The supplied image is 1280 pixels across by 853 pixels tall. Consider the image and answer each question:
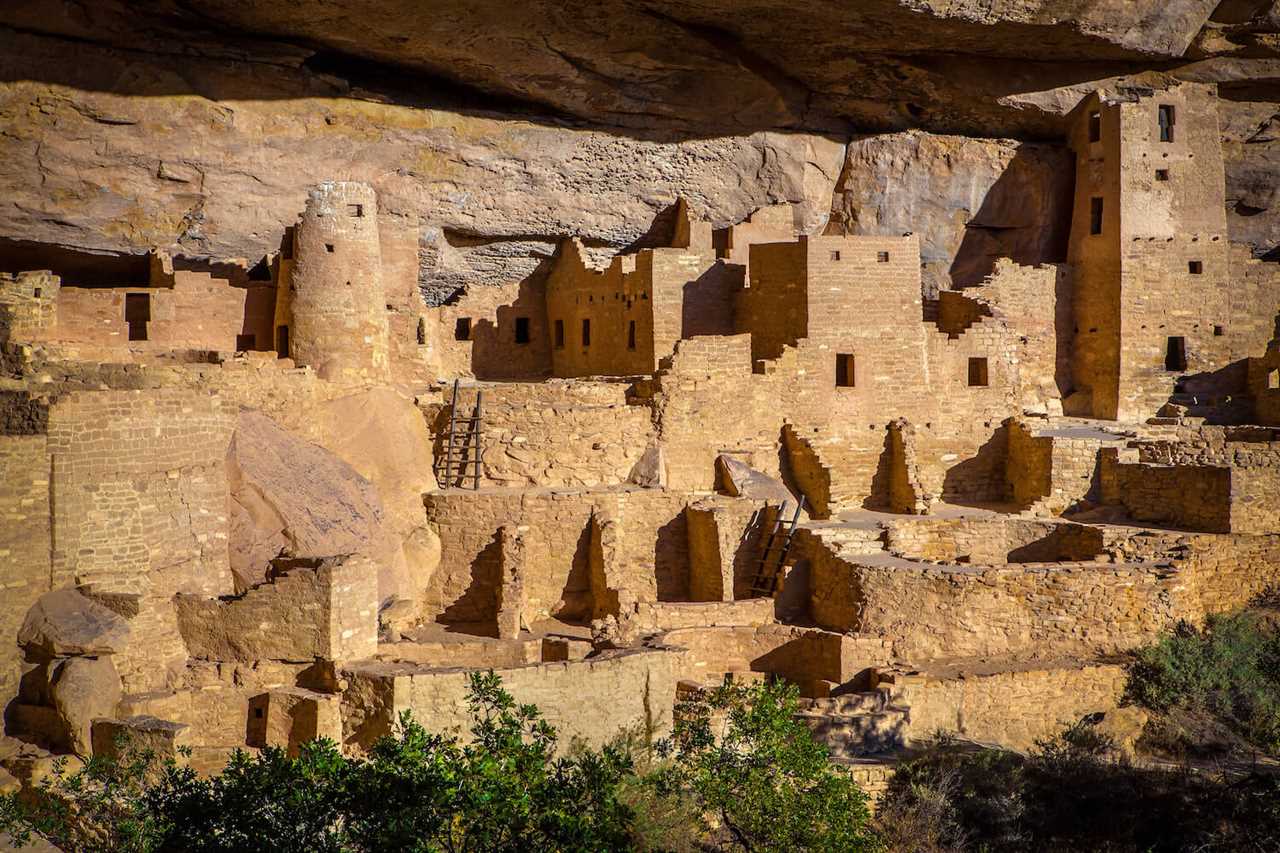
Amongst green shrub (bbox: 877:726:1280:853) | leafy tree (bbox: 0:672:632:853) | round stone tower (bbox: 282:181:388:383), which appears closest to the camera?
leafy tree (bbox: 0:672:632:853)

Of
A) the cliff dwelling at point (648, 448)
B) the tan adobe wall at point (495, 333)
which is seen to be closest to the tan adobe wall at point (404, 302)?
the cliff dwelling at point (648, 448)

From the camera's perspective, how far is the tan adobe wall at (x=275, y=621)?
49.6ft

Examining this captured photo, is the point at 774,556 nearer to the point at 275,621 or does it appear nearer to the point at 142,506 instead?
the point at 275,621

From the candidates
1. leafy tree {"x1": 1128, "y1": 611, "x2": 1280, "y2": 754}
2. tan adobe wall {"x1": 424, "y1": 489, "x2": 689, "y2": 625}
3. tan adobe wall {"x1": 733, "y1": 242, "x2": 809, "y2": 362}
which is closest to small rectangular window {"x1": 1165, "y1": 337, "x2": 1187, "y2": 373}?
tan adobe wall {"x1": 733, "y1": 242, "x2": 809, "y2": 362}

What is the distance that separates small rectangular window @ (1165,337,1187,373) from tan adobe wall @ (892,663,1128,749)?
9.32 m

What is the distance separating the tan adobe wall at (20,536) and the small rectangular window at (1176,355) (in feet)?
Result: 59.8

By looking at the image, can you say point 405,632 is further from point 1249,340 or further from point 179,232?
point 1249,340

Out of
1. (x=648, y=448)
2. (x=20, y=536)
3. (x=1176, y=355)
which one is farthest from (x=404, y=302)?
(x=1176, y=355)

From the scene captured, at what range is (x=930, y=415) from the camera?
908 inches

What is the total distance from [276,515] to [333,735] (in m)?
3.24

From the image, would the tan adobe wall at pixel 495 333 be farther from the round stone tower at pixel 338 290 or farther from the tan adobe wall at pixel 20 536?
the tan adobe wall at pixel 20 536

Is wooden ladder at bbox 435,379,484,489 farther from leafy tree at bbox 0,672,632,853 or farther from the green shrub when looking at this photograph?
leafy tree at bbox 0,672,632,853

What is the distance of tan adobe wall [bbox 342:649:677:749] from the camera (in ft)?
46.8

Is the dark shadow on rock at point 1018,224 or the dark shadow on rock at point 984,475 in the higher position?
the dark shadow on rock at point 1018,224
